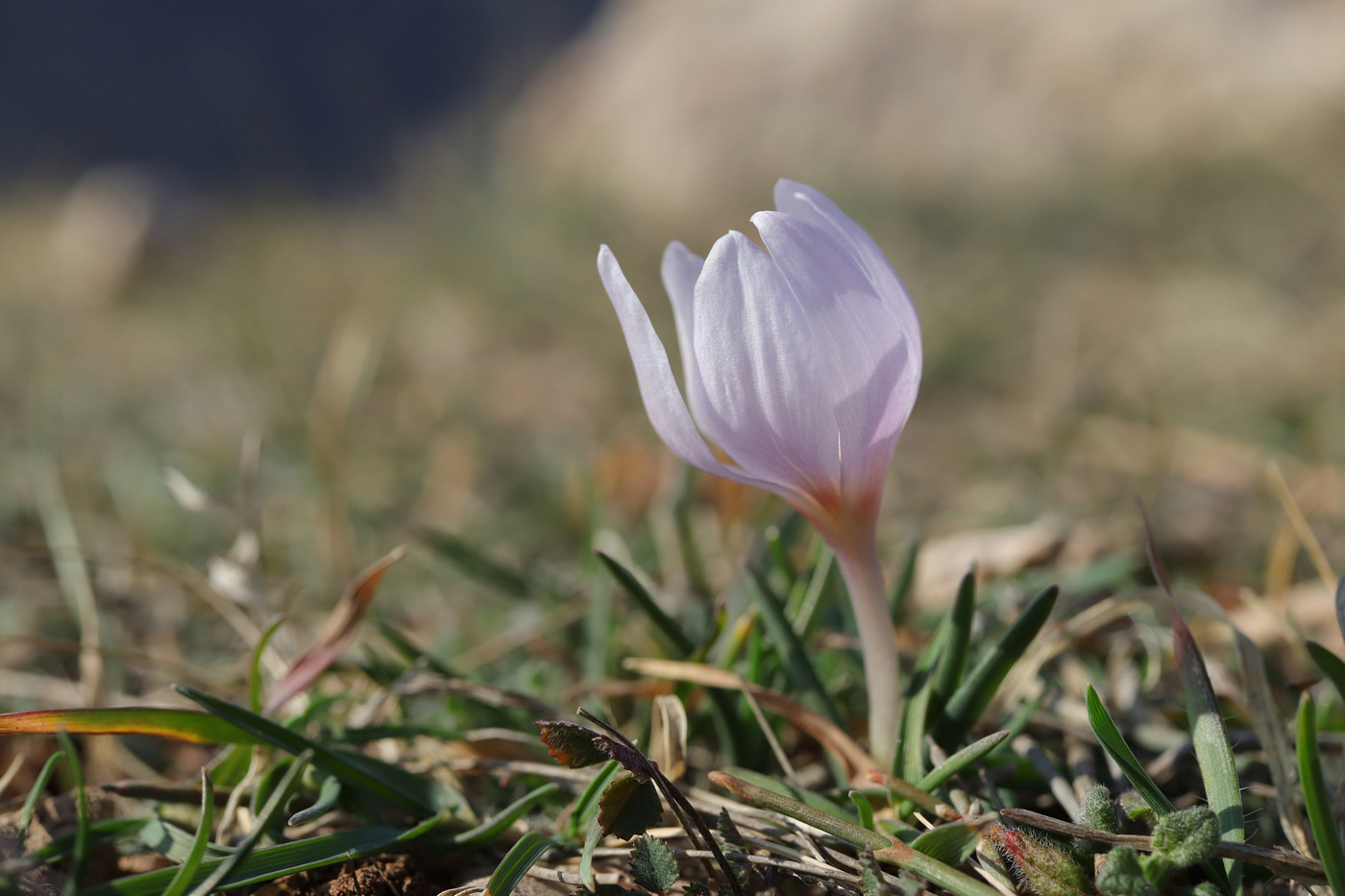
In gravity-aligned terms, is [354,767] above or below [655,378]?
below

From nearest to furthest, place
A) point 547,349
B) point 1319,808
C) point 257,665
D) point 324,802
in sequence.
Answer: point 1319,808 < point 324,802 < point 257,665 < point 547,349

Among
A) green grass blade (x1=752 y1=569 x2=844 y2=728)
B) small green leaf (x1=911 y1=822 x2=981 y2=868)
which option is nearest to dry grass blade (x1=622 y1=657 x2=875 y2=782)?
green grass blade (x1=752 y1=569 x2=844 y2=728)

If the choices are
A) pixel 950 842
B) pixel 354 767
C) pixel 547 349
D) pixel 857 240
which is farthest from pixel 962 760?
pixel 547 349

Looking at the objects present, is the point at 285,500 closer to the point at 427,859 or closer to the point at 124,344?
the point at 427,859

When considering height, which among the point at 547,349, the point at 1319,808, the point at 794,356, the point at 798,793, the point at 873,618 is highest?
the point at 794,356

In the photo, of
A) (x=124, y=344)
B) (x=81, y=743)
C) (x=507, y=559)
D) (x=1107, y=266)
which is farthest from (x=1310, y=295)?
(x=124, y=344)

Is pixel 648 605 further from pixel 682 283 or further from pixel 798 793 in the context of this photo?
pixel 682 283

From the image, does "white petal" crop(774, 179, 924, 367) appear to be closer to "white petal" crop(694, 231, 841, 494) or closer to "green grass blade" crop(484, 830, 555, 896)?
"white petal" crop(694, 231, 841, 494)
